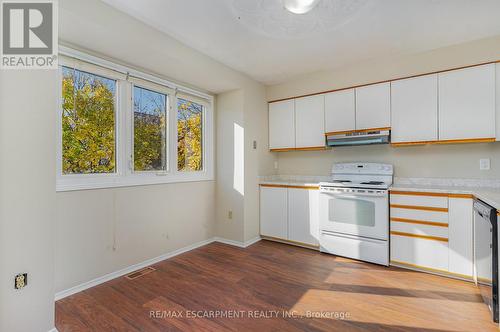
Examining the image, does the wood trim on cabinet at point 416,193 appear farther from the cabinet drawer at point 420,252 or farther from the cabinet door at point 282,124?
the cabinet door at point 282,124

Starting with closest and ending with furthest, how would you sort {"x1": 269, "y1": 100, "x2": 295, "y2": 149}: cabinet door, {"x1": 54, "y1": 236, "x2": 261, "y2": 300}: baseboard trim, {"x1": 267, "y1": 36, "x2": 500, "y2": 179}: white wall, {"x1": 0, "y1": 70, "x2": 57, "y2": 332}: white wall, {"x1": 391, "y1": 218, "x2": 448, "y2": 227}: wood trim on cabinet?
{"x1": 0, "y1": 70, "x2": 57, "y2": 332}: white wall
{"x1": 54, "y1": 236, "x2": 261, "y2": 300}: baseboard trim
{"x1": 391, "y1": 218, "x2": 448, "y2": 227}: wood trim on cabinet
{"x1": 267, "y1": 36, "x2": 500, "y2": 179}: white wall
{"x1": 269, "y1": 100, "x2": 295, "y2": 149}: cabinet door

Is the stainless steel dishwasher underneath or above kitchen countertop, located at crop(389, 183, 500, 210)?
underneath

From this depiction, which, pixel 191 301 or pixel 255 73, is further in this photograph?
pixel 255 73

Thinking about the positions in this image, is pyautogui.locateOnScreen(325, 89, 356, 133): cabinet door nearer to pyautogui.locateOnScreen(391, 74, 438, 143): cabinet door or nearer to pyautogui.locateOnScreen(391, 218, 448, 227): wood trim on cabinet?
pyautogui.locateOnScreen(391, 74, 438, 143): cabinet door

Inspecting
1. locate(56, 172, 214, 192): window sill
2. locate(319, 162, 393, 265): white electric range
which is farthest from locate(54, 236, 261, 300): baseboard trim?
locate(319, 162, 393, 265): white electric range

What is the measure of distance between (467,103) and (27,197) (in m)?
3.98

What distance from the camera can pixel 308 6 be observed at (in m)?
1.73

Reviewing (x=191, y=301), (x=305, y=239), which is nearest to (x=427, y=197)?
(x=305, y=239)

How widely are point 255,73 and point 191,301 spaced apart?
2.94 metres

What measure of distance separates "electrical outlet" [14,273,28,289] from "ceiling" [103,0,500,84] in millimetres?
2080

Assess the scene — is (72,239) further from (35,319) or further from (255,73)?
(255,73)

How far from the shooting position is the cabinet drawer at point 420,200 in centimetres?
250

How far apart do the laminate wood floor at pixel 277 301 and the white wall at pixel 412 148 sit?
127 cm

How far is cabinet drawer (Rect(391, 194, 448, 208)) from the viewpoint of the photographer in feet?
8.20
